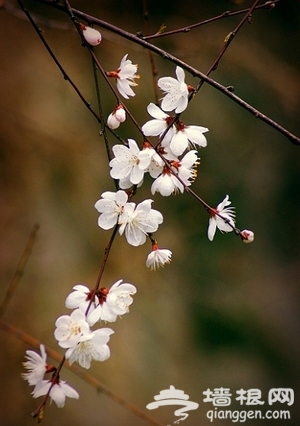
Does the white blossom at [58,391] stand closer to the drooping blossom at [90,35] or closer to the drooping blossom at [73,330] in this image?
the drooping blossom at [73,330]

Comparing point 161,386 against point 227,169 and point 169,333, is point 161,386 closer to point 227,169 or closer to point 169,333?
point 169,333

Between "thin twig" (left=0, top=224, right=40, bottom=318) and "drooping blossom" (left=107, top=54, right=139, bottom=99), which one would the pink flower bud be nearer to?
"drooping blossom" (left=107, top=54, right=139, bottom=99)

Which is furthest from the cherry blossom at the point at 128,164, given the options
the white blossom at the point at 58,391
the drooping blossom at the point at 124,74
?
the white blossom at the point at 58,391

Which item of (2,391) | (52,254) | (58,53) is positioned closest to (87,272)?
(52,254)

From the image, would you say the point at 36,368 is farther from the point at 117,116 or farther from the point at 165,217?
the point at 165,217

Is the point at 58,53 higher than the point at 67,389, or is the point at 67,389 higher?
the point at 58,53

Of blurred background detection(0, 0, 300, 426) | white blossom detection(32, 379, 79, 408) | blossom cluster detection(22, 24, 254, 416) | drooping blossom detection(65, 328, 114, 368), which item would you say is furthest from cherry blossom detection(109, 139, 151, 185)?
blurred background detection(0, 0, 300, 426)

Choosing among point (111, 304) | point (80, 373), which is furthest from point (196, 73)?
point (80, 373)
